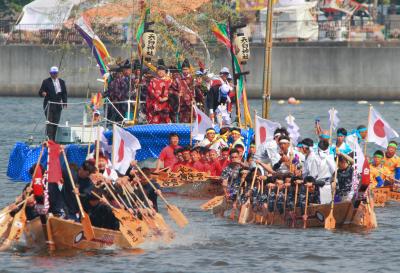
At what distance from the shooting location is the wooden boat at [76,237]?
2161cm

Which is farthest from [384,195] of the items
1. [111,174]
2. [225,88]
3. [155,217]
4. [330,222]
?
[111,174]

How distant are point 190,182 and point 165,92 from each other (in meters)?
4.10

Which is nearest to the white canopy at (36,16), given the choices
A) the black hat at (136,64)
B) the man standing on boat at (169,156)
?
the black hat at (136,64)

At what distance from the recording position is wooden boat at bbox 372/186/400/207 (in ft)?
97.6

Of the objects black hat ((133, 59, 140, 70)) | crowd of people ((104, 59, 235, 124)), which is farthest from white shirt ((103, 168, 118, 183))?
black hat ((133, 59, 140, 70))

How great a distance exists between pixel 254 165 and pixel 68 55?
3784 cm

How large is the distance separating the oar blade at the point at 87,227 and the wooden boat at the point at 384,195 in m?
9.50

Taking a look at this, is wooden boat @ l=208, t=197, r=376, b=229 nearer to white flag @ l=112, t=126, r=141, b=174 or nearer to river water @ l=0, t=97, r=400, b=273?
river water @ l=0, t=97, r=400, b=273

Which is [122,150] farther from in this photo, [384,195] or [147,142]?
[147,142]

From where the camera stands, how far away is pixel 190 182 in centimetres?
3095

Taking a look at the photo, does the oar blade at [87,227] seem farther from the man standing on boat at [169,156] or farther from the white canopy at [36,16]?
the white canopy at [36,16]

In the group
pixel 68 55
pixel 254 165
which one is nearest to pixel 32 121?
pixel 68 55

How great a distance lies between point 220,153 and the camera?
104 ft

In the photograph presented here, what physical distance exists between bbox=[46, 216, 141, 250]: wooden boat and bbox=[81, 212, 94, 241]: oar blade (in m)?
0.06
